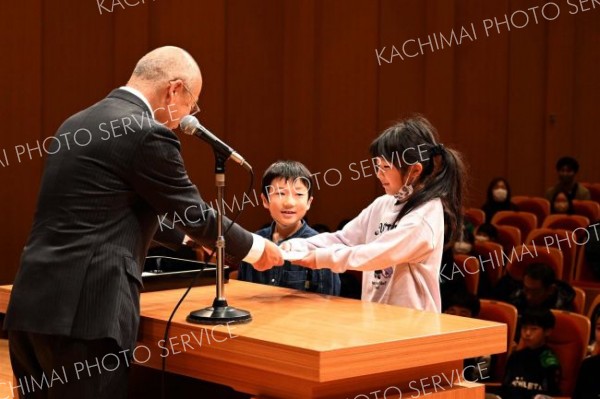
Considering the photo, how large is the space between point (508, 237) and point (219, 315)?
515 cm

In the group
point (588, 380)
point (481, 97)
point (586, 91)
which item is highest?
point (586, 91)

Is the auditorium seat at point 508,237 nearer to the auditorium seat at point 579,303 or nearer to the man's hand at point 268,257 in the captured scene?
the auditorium seat at point 579,303

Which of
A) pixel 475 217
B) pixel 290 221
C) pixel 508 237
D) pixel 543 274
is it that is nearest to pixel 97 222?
pixel 290 221

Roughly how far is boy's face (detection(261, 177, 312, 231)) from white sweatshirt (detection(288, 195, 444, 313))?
0.39 metres

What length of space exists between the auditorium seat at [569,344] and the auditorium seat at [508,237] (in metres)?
2.53

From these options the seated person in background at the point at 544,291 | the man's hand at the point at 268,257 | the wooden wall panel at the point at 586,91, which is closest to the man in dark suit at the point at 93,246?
the man's hand at the point at 268,257

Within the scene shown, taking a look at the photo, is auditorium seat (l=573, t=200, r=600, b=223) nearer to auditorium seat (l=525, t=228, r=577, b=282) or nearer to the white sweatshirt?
auditorium seat (l=525, t=228, r=577, b=282)

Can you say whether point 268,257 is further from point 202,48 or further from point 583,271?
point 202,48

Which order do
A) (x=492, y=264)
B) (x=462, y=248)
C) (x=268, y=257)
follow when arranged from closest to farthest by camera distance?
(x=268, y=257) < (x=492, y=264) < (x=462, y=248)

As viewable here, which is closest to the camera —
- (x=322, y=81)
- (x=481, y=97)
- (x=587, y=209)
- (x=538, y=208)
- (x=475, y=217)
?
(x=475, y=217)

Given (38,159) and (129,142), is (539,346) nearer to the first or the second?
(129,142)

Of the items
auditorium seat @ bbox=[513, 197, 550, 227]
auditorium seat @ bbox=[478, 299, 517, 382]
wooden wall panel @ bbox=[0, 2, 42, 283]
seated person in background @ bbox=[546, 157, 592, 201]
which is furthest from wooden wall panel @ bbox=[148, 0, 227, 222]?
auditorium seat @ bbox=[478, 299, 517, 382]

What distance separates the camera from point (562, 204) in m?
8.27

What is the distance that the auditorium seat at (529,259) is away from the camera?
19.5ft
